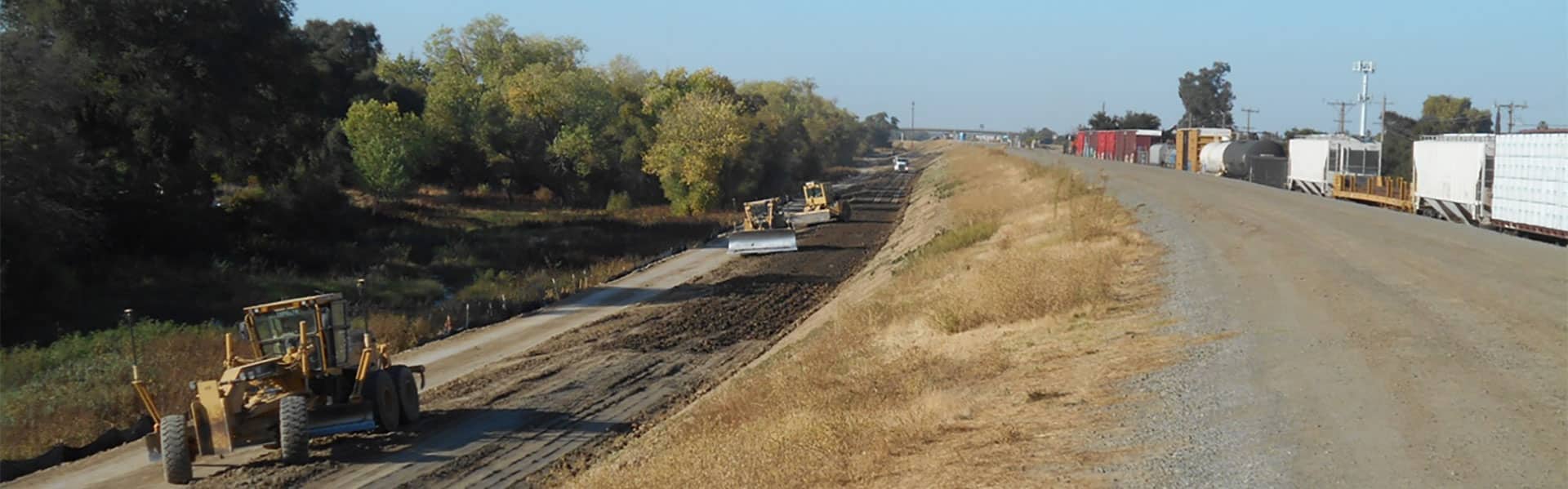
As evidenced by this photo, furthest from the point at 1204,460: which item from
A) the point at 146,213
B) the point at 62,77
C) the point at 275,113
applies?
the point at 275,113

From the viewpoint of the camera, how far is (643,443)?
55.9ft

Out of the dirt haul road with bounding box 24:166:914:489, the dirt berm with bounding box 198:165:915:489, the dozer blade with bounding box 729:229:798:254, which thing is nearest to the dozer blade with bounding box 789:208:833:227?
the dozer blade with bounding box 729:229:798:254

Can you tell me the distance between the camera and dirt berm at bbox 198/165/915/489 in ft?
54.9

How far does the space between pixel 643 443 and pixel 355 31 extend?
96.3 metres

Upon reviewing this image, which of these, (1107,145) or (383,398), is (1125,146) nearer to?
(1107,145)

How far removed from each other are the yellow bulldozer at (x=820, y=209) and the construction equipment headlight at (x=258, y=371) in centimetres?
4443

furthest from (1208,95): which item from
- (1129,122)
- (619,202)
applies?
(619,202)

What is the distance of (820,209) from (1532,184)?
3690 centimetres

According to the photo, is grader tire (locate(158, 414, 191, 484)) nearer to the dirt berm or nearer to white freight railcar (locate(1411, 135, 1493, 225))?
the dirt berm

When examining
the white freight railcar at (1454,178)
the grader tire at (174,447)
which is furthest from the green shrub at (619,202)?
the grader tire at (174,447)

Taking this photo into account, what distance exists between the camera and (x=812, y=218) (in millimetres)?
62438

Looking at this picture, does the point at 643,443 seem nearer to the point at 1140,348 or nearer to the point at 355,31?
the point at 1140,348

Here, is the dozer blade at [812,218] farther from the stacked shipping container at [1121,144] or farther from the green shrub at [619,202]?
the stacked shipping container at [1121,144]

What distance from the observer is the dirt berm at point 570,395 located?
16.7m
